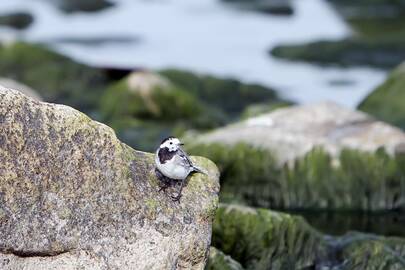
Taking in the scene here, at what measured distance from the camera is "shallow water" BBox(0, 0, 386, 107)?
20984 millimetres

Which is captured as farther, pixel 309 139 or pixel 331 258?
pixel 309 139

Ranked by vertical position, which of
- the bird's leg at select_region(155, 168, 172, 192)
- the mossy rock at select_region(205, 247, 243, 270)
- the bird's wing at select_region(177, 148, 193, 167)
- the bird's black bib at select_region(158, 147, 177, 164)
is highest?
the bird's black bib at select_region(158, 147, 177, 164)

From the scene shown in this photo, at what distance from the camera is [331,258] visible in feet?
34.2

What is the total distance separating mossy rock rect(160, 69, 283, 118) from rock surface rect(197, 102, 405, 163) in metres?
5.95

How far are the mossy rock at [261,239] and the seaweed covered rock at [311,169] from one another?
255 cm

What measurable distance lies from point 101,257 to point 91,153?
708 mm

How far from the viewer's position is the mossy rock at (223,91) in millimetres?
19766

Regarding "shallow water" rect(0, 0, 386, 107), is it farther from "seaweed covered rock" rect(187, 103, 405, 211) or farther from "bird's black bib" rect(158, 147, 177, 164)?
"bird's black bib" rect(158, 147, 177, 164)

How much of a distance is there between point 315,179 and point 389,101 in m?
4.15

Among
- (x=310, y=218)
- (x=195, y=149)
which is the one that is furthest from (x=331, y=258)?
(x=195, y=149)

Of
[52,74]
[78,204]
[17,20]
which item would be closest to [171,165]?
[78,204]

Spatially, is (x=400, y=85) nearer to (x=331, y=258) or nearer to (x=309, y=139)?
(x=309, y=139)

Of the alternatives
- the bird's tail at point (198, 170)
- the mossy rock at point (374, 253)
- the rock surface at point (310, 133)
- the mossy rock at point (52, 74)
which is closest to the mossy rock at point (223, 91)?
the mossy rock at point (52, 74)

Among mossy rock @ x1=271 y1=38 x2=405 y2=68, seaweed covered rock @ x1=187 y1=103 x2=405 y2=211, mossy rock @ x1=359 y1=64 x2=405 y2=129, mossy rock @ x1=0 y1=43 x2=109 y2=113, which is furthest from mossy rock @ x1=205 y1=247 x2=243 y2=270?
mossy rock @ x1=271 y1=38 x2=405 y2=68
